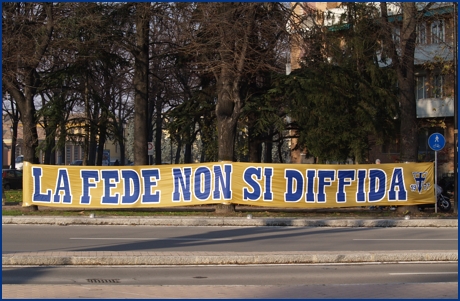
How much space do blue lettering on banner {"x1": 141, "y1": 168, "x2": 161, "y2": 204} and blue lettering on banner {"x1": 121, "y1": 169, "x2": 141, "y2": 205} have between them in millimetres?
243

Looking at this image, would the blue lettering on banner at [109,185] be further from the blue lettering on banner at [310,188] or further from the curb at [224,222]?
the blue lettering on banner at [310,188]

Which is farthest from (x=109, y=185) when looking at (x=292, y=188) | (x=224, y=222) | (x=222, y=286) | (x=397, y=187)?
(x=222, y=286)

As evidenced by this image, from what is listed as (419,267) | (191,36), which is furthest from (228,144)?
(419,267)

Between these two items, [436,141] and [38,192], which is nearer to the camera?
[38,192]

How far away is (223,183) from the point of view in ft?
72.4

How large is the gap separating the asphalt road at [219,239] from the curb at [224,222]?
26.3 inches

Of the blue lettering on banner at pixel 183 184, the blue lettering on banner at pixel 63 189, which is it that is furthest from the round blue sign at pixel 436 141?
the blue lettering on banner at pixel 63 189

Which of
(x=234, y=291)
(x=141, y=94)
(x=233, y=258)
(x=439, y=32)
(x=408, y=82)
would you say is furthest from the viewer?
(x=439, y=32)

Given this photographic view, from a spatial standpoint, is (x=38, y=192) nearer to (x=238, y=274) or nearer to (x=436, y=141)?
(x=238, y=274)

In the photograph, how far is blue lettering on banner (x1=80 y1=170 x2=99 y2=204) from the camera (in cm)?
2228

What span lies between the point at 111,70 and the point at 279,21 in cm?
1037

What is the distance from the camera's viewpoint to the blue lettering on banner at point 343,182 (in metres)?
22.6

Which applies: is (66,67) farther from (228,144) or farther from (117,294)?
(117,294)

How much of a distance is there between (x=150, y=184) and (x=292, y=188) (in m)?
5.15
